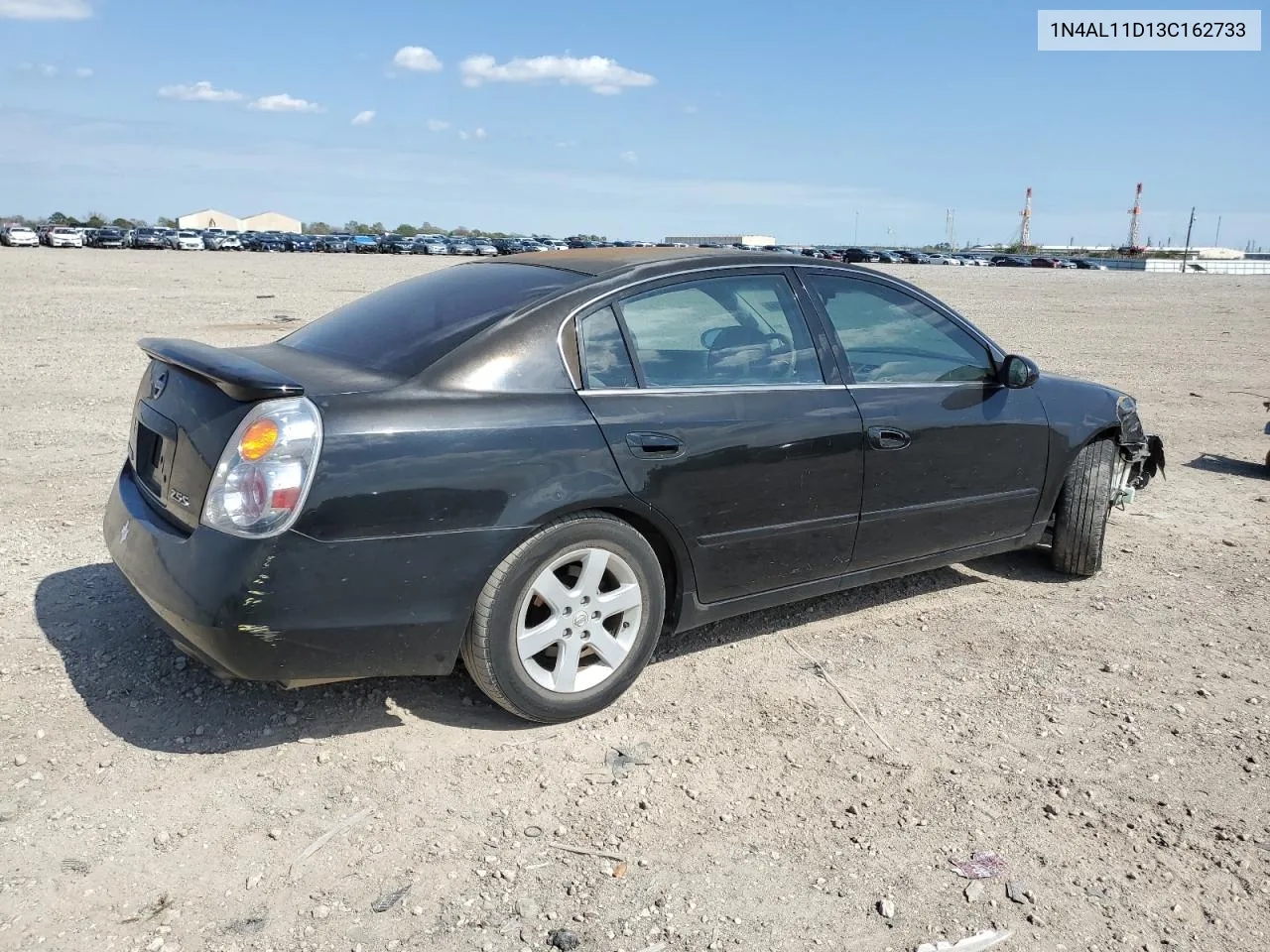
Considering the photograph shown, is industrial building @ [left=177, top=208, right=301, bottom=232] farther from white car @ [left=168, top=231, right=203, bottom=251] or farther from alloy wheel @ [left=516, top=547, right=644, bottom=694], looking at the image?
alloy wheel @ [left=516, top=547, right=644, bottom=694]

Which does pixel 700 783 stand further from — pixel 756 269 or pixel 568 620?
pixel 756 269

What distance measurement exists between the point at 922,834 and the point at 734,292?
212cm

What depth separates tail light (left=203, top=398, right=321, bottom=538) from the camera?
306cm

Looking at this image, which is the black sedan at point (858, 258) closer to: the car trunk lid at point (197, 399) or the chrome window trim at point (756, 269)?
the chrome window trim at point (756, 269)

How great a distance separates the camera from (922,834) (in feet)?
10.1

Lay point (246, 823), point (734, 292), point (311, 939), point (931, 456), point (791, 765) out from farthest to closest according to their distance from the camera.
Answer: point (931, 456)
point (734, 292)
point (791, 765)
point (246, 823)
point (311, 939)

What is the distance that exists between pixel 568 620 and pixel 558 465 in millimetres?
539

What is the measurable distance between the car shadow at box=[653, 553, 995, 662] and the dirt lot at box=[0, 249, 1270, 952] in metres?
0.02

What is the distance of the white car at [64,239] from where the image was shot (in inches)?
2309

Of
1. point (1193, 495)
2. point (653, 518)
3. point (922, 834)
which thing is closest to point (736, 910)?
point (922, 834)

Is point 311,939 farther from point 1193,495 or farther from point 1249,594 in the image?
point 1193,495

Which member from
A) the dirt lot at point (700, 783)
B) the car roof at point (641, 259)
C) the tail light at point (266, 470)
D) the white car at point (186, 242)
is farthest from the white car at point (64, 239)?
the tail light at point (266, 470)

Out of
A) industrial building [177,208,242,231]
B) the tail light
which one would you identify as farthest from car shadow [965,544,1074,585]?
industrial building [177,208,242,231]

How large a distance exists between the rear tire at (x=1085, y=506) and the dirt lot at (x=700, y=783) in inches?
8.1
